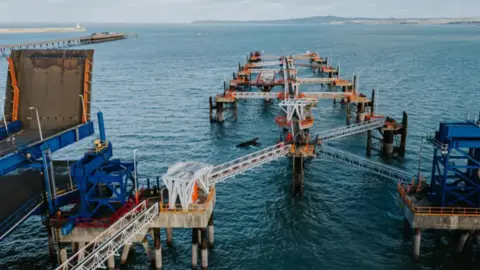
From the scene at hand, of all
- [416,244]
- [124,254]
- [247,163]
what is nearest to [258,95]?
[247,163]

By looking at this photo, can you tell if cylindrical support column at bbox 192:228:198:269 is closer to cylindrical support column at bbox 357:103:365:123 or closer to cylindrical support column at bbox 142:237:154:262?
cylindrical support column at bbox 142:237:154:262

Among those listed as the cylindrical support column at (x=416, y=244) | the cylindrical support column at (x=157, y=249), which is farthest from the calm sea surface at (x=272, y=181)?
the cylindrical support column at (x=157, y=249)

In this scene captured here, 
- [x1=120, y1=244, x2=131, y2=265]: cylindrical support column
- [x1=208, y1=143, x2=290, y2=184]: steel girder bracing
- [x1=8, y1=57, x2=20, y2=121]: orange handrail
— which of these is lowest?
[x1=120, y1=244, x2=131, y2=265]: cylindrical support column

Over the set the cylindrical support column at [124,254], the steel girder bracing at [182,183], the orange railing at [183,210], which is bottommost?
the cylindrical support column at [124,254]

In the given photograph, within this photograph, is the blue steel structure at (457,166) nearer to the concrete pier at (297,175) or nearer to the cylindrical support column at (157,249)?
the concrete pier at (297,175)

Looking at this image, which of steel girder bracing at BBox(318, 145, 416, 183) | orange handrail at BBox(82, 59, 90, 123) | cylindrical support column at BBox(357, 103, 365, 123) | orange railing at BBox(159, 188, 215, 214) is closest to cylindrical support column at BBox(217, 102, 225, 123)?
cylindrical support column at BBox(357, 103, 365, 123)
